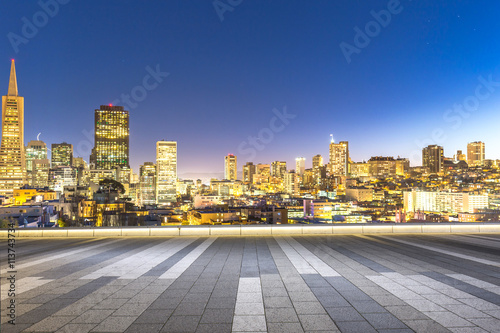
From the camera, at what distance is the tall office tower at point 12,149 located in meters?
181

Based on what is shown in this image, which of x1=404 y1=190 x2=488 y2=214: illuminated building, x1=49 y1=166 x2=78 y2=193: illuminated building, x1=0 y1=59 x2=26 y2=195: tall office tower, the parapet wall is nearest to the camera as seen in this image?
the parapet wall

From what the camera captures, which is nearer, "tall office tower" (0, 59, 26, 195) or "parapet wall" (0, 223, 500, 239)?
"parapet wall" (0, 223, 500, 239)

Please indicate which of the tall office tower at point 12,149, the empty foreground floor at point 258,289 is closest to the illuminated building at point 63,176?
the tall office tower at point 12,149

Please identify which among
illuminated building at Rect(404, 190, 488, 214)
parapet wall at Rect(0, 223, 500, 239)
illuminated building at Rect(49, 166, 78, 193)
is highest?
illuminated building at Rect(49, 166, 78, 193)

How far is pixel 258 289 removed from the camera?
251 inches

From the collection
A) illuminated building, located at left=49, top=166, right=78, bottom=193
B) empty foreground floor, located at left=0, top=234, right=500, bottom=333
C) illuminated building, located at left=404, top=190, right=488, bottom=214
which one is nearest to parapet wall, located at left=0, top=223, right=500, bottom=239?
empty foreground floor, located at left=0, top=234, right=500, bottom=333

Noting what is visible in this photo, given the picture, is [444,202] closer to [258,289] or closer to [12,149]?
[258,289]

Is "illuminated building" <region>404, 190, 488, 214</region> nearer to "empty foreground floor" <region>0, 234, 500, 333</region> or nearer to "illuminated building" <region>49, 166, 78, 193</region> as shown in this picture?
"empty foreground floor" <region>0, 234, 500, 333</region>

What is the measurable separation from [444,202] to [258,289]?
120 m

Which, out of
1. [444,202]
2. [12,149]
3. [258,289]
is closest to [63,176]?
[12,149]

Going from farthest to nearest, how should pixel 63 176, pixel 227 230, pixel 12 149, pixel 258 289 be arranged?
pixel 63 176
pixel 12 149
pixel 227 230
pixel 258 289

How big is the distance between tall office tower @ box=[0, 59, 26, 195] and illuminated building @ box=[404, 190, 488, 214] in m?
216

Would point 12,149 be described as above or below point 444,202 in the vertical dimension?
above

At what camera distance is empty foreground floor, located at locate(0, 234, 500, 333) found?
4.73 m
